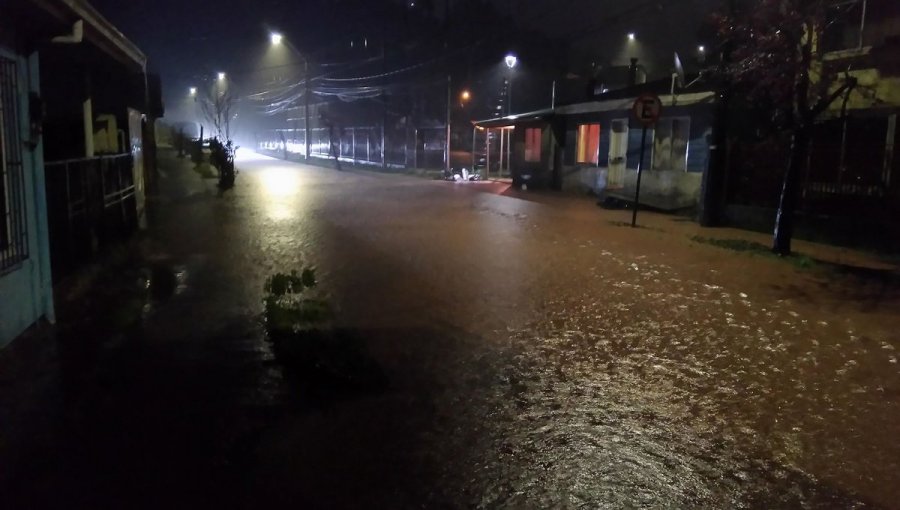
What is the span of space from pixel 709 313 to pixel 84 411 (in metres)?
6.36

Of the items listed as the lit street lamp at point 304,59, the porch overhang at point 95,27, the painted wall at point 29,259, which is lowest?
the painted wall at point 29,259

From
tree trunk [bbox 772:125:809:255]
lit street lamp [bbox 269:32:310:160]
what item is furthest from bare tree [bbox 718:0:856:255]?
lit street lamp [bbox 269:32:310:160]

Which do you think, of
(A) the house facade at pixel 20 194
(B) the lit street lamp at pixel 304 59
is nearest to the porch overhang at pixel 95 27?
(A) the house facade at pixel 20 194

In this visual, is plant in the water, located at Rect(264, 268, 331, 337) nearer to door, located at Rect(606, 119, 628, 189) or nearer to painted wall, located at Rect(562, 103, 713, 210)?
painted wall, located at Rect(562, 103, 713, 210)

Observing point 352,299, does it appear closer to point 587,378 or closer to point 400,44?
point 587,378

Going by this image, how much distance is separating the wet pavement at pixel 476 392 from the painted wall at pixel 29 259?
0.88 ft

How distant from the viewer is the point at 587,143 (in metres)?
26.5

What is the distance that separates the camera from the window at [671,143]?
21073 mm

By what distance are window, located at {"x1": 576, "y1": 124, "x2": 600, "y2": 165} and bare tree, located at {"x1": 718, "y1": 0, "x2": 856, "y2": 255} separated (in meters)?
13.0

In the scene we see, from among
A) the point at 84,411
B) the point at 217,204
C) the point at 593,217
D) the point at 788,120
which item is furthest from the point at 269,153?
the point at 84,411

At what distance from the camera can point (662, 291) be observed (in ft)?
31.2

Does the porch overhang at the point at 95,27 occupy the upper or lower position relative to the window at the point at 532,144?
upper

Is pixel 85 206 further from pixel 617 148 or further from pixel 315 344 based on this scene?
pixel 617 148

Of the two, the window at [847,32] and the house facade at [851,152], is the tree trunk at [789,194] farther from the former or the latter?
the window at [847,32]
